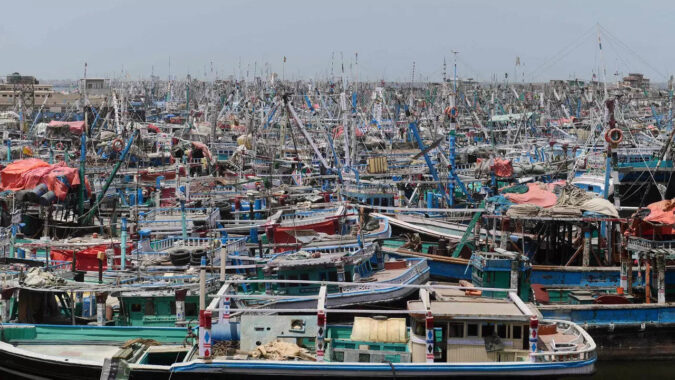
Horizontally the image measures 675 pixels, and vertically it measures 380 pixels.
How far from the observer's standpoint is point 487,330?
56.5ft

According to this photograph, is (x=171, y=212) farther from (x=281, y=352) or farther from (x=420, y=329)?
(x=420, y=329)

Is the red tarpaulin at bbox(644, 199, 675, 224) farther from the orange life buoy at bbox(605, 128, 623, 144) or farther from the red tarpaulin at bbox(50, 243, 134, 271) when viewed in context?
the red tarpaulin at bbox(50, 243, 134, 271)

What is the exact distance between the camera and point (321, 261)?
2212 centimetres

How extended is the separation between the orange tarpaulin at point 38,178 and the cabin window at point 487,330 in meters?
20.1

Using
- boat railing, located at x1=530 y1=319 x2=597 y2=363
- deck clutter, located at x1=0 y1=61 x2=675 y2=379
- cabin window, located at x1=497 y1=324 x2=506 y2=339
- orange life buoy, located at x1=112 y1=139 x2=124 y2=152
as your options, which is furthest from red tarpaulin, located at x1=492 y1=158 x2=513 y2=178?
cabin window, located at x1=497 y1=324 x2=506 y2=339

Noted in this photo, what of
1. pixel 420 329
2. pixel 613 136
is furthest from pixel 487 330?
pixel 613 136

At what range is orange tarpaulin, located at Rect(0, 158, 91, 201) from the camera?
32.4 metres

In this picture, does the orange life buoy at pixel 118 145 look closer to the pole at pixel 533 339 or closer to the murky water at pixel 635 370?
the murky water at pixel 635 370

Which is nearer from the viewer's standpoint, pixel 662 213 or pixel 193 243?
pixel 662 213

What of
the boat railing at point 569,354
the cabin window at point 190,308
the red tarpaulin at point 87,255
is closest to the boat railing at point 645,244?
the boat railing at point 569,354

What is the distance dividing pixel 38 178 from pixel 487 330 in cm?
2096

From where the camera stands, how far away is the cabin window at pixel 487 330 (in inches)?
677

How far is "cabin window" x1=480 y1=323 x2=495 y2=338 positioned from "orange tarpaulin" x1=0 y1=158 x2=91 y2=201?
20114 millimetres

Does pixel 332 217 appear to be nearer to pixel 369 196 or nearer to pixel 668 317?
pixel 369 196
